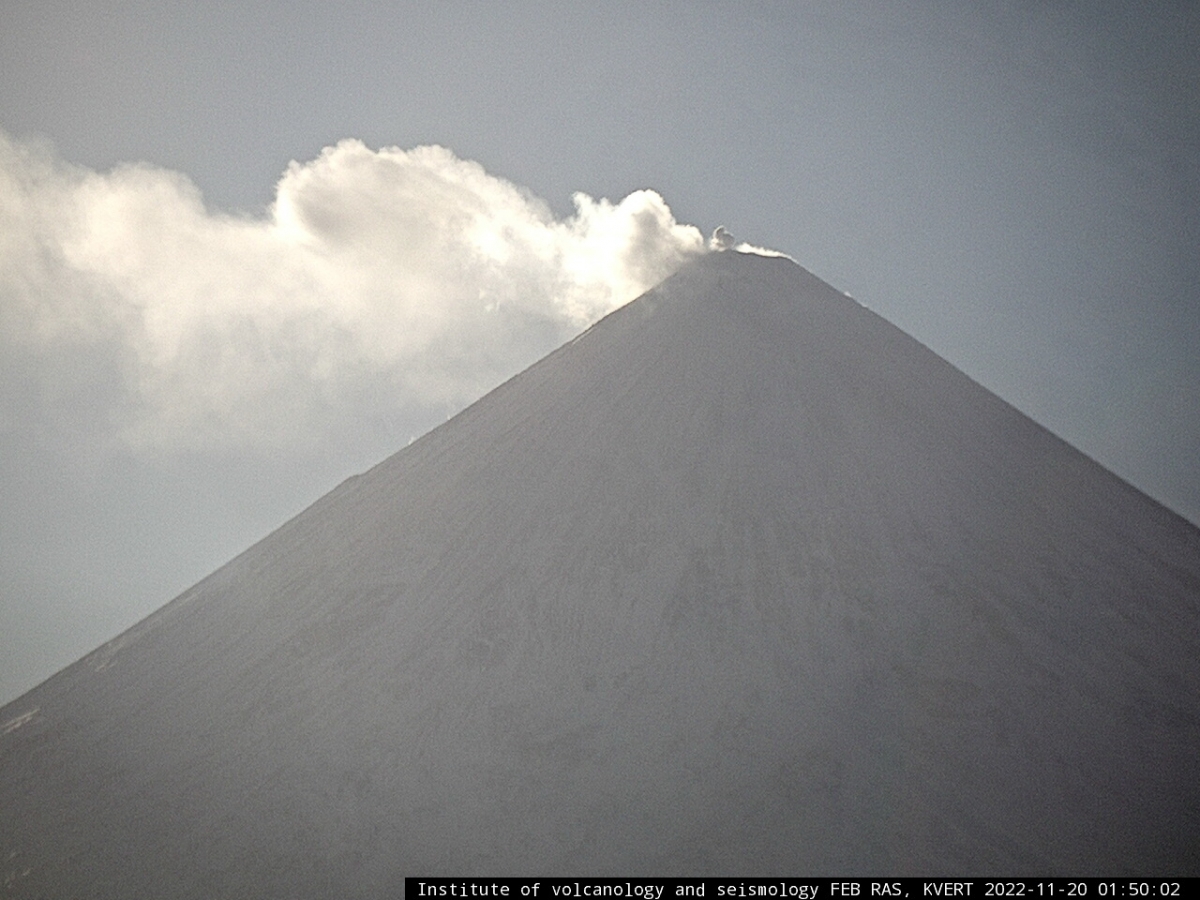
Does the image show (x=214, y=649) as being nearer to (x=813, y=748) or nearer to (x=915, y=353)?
(x=813, y=748)

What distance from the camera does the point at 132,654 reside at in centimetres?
2339

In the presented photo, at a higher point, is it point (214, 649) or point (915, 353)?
point (915, 353)

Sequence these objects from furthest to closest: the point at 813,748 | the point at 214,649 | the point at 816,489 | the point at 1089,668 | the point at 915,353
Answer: the point at 915,353
the point at 214,649
the point at 816,489
the point at 1089,668
the point at 813,748

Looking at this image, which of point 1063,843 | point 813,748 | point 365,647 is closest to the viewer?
point 1063,843

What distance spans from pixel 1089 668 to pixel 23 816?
1014 inches

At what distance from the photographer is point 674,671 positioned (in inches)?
643

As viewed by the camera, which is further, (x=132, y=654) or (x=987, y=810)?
(x=132, y=654)

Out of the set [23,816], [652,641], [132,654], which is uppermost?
[132,654]

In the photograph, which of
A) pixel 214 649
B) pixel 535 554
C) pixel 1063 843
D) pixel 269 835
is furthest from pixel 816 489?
pixel 214 649

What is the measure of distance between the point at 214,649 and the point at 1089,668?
2378cm

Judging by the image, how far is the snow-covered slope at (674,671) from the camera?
1373 cm

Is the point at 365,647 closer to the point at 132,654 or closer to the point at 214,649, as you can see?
the point at 214,649

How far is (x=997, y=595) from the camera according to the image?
17625 millimetres

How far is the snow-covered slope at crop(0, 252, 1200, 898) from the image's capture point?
45.0 ft
